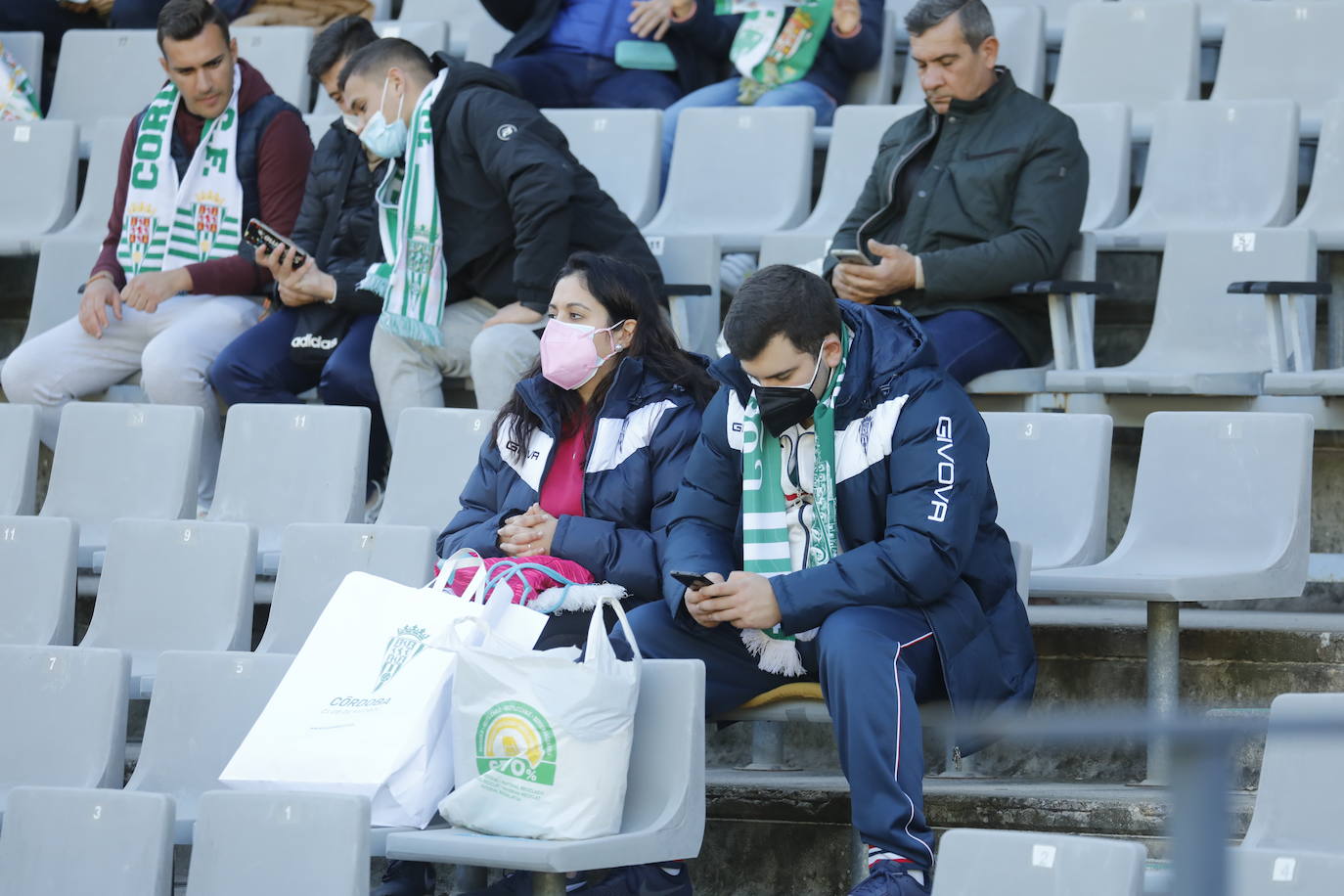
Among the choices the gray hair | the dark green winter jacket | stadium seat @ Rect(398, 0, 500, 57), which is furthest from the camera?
stadium seat @ Rect(398, 0, 500, 57)

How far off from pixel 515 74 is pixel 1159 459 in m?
2.66

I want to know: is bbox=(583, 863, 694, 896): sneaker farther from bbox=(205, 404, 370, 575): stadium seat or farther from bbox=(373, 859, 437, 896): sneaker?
bbox=(205, 404, 370, 575): stadium seat

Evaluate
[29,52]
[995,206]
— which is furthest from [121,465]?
[29,52]

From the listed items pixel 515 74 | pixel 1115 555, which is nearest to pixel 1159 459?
pixel 1115 555

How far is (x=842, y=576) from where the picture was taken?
311 cm

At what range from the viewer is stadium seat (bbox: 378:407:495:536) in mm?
4156

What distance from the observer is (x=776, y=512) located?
128 inches

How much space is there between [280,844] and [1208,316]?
8.91 ft

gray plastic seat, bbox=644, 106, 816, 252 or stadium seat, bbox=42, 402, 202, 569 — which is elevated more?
gray plastic seat, bbox=644, 106, 816, 252

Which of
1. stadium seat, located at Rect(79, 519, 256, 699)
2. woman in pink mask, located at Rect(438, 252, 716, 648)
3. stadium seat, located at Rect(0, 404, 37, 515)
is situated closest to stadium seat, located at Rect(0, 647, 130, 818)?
stadium seat, located at Rect(79, 519, 256, 699)

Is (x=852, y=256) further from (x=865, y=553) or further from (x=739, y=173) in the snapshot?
(x=865, y=553)

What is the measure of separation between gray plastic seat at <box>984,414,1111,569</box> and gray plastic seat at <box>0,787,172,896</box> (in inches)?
69.0

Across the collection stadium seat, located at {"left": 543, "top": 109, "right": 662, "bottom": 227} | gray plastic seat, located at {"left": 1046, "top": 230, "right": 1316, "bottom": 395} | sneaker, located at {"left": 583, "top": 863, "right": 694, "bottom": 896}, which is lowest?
sneaker, located at {"left": 583, "top": 863, "right": 694, "bottom": 896}

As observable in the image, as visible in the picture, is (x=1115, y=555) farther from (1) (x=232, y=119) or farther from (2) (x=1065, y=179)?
(1) (x=232, y=119)
